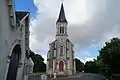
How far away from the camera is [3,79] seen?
12.0m

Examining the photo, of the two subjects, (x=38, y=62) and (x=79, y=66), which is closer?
(x=38, y=62)

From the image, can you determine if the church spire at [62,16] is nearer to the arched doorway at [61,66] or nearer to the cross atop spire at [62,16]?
the cross atop spire at [62,16]

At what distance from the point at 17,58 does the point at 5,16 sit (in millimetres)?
5746

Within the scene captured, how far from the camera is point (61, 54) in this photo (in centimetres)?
7775

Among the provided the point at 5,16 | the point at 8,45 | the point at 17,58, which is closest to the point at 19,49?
the point at 17,58

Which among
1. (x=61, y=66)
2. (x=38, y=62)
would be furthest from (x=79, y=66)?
(x=61, y=66)

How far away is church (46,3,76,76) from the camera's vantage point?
252 feet

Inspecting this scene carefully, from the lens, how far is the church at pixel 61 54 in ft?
252

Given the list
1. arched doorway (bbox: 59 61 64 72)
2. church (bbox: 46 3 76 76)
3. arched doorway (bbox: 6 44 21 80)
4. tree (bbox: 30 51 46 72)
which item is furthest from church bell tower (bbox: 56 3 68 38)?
arched doorway (bbox: 6 44 21 80)

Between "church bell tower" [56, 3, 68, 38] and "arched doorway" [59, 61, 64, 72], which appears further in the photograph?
"church bell tower" [56, 3, 68, 38]

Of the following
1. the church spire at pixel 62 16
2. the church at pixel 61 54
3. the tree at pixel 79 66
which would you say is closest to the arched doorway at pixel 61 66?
the church at pixel 61 54

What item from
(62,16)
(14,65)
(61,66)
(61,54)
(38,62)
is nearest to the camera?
(14,65)

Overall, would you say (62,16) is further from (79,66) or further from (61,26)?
(79,66)

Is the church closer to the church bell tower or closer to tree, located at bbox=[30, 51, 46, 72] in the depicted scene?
the church bell tower
